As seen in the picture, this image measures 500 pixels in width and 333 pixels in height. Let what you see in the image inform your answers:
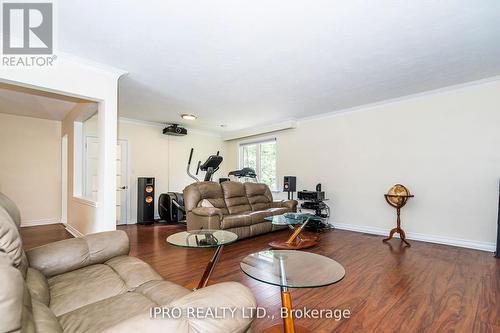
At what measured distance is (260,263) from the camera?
168cm

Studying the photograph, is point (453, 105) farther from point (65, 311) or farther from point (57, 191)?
point (57, 191)

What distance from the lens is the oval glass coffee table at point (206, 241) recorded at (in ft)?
6.45

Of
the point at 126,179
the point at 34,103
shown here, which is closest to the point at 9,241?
the point at 34,103

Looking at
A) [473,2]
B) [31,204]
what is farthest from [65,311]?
[31,204]

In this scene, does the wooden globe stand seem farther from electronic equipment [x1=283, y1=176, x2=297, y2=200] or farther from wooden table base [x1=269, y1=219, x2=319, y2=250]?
electronic equipment [x1=283, y1=176, x2=297, y2=200]

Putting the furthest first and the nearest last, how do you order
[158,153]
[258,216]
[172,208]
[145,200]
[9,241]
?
[158,153], [172,208], [145,200], [258,216], [9,241]

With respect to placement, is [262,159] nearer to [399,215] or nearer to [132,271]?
[399,215]

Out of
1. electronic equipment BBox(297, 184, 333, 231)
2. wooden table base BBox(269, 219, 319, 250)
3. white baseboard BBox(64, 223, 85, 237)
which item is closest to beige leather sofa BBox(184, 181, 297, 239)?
electronic equipment BBox(297, 184, 333, 231)

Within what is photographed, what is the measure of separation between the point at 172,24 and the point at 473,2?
2495 millimetres

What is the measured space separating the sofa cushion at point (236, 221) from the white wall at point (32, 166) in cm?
416

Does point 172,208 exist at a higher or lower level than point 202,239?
lower

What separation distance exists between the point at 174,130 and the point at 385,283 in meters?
5.28

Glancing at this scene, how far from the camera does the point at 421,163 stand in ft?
13.2

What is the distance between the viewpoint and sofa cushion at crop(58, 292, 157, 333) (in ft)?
3.48
